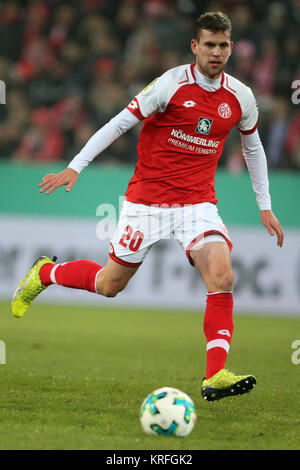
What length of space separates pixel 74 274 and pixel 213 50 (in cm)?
197

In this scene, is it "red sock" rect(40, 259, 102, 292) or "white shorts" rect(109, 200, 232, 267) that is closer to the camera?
"white shorts" rect(109, 200, 232, 267)

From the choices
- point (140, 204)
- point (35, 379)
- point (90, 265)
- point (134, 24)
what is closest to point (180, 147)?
point (140, 204)

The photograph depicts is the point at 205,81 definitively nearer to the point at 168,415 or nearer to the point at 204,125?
the point at 204,125

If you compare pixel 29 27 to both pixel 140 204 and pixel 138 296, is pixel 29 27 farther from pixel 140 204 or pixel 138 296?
pixel 140 204

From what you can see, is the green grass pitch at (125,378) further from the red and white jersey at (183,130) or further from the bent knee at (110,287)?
the red and white jersey at (183,130)

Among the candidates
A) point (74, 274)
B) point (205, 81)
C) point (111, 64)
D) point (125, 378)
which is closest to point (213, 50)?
point (205, 81)

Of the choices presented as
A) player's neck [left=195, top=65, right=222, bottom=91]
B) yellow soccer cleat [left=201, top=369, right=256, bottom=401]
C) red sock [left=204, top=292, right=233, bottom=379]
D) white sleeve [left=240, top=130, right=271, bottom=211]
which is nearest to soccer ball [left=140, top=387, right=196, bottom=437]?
yellow soccer cleat [left=201, top=369, right=256, bottom=401]

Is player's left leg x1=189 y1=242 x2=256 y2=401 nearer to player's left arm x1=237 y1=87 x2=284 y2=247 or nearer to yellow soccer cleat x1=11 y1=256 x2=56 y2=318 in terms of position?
player's left arm x1=237 y1=87 x2=284 y2=247

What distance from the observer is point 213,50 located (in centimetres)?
541

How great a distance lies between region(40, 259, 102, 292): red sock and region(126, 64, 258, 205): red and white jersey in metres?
0.66

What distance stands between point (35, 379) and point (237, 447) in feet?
8.15

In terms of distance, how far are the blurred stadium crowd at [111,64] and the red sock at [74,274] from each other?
20.5 ft

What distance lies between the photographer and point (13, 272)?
12.0 m

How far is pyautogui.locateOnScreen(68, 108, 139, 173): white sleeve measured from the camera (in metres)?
5.42
